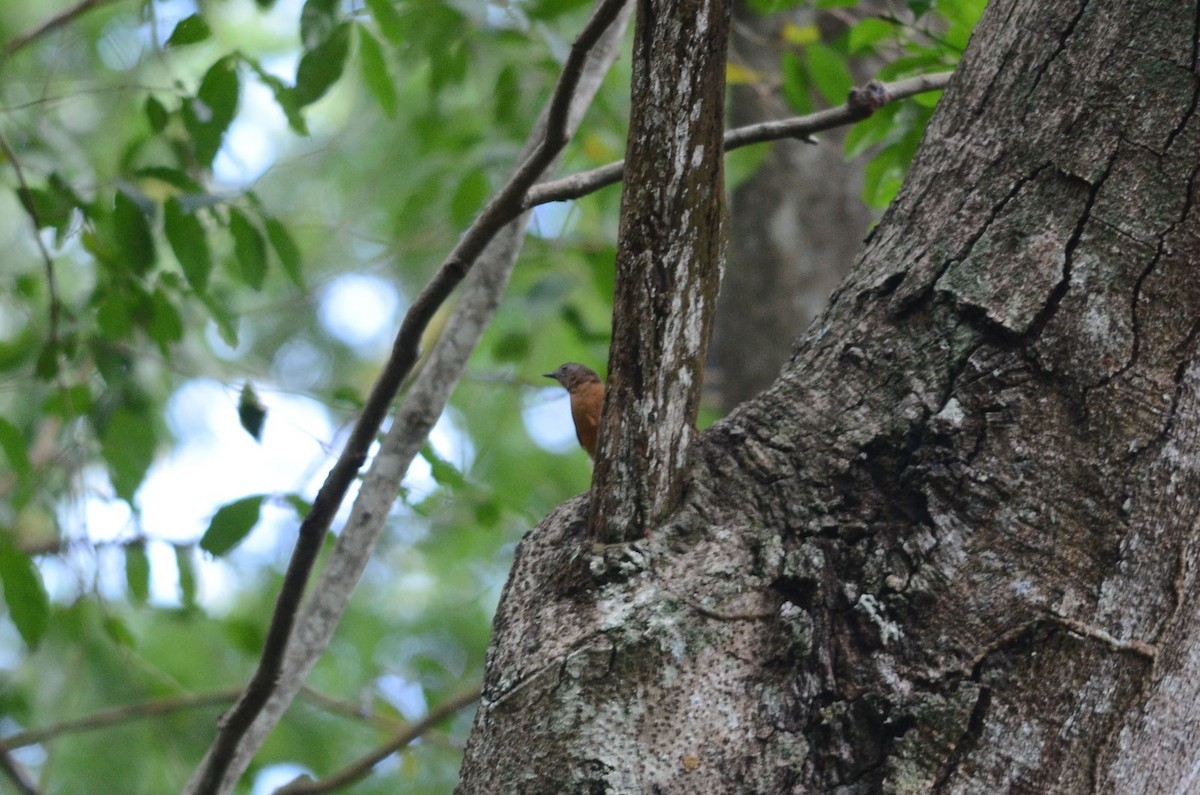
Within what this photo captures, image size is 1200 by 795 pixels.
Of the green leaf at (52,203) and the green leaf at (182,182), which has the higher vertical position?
the green leaf at (52,203)

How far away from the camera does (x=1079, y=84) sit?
5.23 feet

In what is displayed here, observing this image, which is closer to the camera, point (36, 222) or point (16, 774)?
point (36, 222)

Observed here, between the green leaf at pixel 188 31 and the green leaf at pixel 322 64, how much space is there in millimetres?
369

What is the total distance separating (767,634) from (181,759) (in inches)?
144

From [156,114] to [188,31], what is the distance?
484mm

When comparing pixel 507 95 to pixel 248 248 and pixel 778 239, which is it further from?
pixel 778 239

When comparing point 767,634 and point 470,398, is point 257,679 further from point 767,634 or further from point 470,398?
point 470,398

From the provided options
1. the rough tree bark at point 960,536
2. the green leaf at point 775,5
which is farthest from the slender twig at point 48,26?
the rough tree bark at point 960,536

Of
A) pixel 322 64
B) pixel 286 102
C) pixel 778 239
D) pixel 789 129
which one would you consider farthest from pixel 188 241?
pixel 778 239

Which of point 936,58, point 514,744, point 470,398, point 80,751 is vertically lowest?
point 514,744

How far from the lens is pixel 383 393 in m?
2.22

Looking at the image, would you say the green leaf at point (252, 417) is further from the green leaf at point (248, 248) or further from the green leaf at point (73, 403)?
the green leaf at point (73, 403)

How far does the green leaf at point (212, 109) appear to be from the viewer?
2727 mm

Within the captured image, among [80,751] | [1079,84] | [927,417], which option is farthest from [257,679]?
[80,751]
